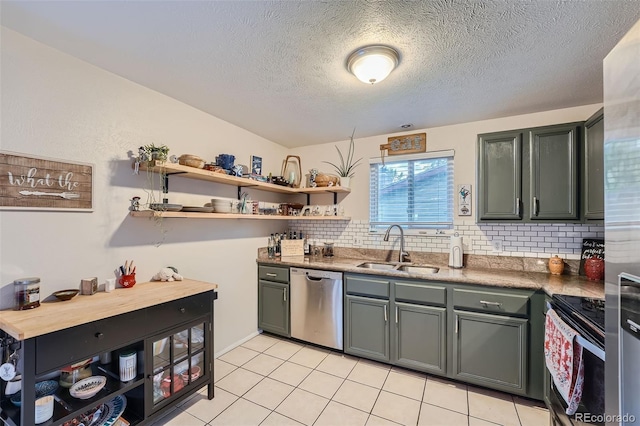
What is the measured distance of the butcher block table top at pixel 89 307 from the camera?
1230mm

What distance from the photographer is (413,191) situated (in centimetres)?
312

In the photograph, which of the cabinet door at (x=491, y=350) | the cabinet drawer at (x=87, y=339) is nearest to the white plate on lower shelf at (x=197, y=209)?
the cabinet drawer at (x=87, y=339)

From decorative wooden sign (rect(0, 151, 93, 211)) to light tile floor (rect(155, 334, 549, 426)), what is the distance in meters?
1.62

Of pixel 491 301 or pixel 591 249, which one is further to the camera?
pixel 591 249

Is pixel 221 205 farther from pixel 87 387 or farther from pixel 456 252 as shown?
pixel 456 252

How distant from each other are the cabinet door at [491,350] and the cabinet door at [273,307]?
1.74 metres

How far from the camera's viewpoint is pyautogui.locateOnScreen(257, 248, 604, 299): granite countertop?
1964 millimetres

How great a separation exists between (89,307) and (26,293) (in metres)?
0.32

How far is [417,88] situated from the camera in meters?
2.09

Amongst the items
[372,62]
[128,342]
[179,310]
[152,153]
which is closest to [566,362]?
[372,62]

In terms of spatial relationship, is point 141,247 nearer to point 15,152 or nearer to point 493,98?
point 15,152

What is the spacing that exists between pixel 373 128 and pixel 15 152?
9.44 feet

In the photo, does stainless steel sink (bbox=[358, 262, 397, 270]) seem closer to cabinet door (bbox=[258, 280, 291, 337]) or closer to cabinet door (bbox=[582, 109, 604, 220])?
cabinet door (bbox=[258, 280, 291, 337])

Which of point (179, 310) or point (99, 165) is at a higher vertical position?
point (99, 165)
